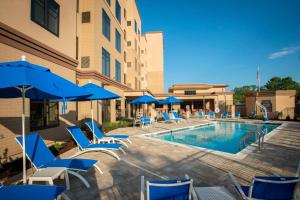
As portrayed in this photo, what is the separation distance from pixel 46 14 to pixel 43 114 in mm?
4920

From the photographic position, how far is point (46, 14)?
8.70 m

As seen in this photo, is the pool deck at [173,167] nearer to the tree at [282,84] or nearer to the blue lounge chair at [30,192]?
the blue lounge chair at [30,192]

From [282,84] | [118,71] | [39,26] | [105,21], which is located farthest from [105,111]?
[282,84]

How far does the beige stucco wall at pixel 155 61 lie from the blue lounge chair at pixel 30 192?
44.6 meters

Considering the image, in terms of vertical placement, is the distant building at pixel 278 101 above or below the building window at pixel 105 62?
below

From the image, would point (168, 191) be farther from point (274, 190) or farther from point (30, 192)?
point (30, 192)

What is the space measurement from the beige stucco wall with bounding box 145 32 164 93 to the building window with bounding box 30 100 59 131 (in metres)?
38.3

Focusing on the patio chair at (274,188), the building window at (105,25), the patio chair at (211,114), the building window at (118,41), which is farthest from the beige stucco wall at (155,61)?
the patio chair at (274,188)

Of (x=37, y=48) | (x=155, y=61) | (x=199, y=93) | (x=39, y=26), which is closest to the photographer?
(x=37, y=48)

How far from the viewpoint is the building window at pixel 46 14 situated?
8.00m

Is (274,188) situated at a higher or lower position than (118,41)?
lower

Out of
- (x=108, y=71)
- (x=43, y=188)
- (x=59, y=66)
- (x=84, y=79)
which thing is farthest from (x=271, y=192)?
(x=108, y=71)

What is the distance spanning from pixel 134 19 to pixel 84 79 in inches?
868

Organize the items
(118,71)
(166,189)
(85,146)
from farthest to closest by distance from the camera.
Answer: (118,71)
(85,146)
(166,189)
